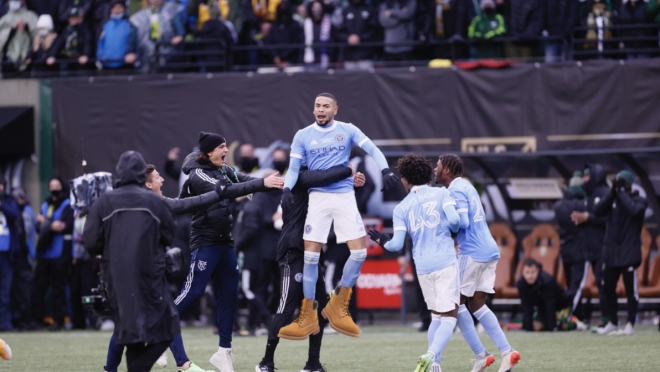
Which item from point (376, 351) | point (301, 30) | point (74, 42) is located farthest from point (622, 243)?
point (74, 42)

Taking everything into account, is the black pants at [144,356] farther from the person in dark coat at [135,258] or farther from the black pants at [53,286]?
the black pants at [53,286]

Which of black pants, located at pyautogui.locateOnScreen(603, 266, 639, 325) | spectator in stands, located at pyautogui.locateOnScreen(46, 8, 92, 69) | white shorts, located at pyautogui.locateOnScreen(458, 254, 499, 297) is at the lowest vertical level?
black pants, located at pyautogui.locateOnScreen(603, 266, 639, 325)

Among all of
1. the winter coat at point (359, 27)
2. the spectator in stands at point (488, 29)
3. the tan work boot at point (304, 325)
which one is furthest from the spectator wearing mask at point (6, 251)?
the spectator in stands at point (488, 29)

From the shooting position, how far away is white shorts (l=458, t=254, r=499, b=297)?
824 cm

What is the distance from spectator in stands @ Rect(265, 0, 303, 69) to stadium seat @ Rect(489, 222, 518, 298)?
18.0ft

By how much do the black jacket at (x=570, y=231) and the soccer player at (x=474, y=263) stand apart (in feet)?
20.7

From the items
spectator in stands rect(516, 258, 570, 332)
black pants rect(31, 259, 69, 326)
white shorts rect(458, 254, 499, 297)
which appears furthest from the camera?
black pants rect(31, 259, 69, 326)

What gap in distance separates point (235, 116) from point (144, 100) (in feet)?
6.42

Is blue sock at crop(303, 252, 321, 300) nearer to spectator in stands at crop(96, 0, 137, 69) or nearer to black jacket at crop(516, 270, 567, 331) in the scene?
black jacket at crop(516, 270, 567, 331)

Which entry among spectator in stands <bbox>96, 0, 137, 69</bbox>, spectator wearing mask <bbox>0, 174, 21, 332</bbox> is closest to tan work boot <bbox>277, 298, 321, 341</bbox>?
spectator wearing mask <bbox>0, 174, 21, 332</bbox>

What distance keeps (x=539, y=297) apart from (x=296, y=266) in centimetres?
670

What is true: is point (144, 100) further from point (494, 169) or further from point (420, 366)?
point (420, 366)

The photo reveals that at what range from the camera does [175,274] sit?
6484 millimetres

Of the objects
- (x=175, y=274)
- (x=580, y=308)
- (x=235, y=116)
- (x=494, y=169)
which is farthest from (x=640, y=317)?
(x=175, y=274)
